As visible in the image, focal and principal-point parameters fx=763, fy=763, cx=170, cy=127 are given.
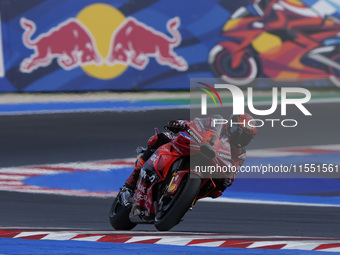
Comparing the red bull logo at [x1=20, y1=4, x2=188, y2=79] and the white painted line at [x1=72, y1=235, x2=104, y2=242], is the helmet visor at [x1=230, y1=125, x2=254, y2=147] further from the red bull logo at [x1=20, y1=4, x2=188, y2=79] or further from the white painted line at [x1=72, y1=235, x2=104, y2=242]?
the red bull logo at [x1=20, y1=4, x2=188, y2=79]

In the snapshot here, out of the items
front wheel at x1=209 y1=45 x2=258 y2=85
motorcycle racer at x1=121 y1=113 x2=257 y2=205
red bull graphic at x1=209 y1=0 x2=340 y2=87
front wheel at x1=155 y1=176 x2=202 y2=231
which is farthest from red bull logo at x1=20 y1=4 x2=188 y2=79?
front wheel at x1=155 y1=176 x2=202 y2=231

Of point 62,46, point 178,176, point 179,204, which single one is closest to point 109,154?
point 62,46

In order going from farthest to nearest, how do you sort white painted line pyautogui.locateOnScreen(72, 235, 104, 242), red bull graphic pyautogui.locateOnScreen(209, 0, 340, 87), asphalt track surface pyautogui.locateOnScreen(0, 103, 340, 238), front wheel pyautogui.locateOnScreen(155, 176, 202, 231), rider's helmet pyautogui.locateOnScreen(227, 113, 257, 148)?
1. red bull graphic pyautogui.locateOnScreen(209, 0, 340, 87)
2. asphalt track surface pyautogui.locateOnScreen(0, 103, 340, 238)
3. rider's helmet pyautogui.locateOnScreen(227, 113, 257, 148)
4. front wheel pyautogui.locateOnScreen(155, 176, 202, 231)
5. white painted line pyautogui.locateOnScreen(72, 235, 104, 242)

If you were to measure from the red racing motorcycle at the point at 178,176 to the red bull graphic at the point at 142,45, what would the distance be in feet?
19.7

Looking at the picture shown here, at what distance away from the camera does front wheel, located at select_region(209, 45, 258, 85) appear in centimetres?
1254

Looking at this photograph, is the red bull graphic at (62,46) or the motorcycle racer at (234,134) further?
the red bull graphic at (62,46)

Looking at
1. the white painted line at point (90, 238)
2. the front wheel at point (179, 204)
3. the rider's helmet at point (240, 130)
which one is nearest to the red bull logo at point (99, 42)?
the rider's helmet at point (240, 130)

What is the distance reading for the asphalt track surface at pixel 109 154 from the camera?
7.45 meters

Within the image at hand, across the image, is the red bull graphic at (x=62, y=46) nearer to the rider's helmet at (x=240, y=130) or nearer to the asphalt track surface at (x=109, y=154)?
the asphalt track surface at (x=109, y=154)

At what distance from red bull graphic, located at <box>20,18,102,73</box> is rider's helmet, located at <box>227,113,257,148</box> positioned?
6.58 metres

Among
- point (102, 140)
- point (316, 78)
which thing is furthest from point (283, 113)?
point (102, 140)

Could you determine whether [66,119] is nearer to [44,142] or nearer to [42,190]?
[44,142]

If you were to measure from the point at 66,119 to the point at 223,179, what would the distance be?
5.91 m

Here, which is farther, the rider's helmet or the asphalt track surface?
the asphalt track surface
